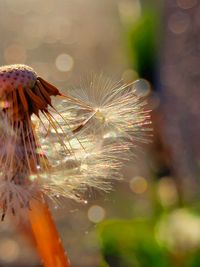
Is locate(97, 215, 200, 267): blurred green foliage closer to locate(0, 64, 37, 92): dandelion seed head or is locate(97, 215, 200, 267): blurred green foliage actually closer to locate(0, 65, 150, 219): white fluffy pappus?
locate(0, 65, 150, 219): white fluffy pappus

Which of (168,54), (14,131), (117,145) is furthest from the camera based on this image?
(168,54)

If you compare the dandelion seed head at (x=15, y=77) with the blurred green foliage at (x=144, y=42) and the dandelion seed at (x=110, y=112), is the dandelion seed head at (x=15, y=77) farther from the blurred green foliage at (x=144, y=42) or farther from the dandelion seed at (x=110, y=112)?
the blurred green foliage at (x=144, y=42)

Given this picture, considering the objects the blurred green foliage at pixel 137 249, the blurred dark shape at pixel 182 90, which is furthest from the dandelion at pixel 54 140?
the blurred dark shape at pixel 182 90

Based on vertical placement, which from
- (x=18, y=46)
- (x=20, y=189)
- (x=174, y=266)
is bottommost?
(x=174, y=266)

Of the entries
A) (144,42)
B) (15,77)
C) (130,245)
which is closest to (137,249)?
(130,245)

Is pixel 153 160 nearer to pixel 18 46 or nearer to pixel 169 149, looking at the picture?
pixel 169 149

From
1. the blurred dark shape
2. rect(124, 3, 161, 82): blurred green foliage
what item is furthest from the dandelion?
rect(124, 3, 161, 82): blurred green foliage

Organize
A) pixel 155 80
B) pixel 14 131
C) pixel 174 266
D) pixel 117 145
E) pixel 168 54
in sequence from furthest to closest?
pixel 168 54 → pixel 155 80 → pixel 174 266 → pixel 117 145 → pixel 14 131

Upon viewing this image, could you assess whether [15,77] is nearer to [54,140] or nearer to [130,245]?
[54,140]

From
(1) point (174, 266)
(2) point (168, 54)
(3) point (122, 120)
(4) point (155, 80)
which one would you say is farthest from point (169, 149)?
(3) point (122, 120)
